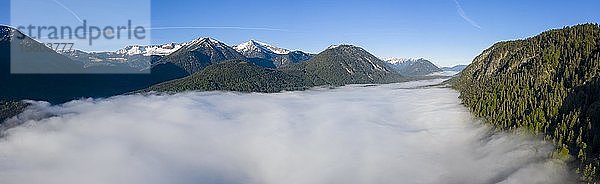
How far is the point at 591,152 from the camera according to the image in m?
155

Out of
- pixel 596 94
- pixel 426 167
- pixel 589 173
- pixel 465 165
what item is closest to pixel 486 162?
pixel 465 165

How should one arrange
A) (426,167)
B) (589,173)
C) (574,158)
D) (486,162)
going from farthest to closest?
(426,167) < (486,162) < (574,158) < (589,173)

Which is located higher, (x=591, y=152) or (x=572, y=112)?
(x=572, y=112)

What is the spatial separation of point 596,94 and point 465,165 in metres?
71.3

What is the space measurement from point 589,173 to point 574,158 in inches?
699

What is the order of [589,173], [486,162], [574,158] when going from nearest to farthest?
[589,173], [574,158], [486,162]

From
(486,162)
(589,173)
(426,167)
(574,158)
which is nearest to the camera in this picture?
(589,173)

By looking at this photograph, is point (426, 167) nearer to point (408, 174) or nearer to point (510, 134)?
point (408, 174)

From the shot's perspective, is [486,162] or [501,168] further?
[486,162]

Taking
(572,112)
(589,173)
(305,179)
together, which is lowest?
(305,179)

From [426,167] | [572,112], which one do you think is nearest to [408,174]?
[426,167]

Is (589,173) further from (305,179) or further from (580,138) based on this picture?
(305,179)

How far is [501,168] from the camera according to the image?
531 feet

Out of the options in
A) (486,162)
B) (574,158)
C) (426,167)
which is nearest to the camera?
(574,158)
